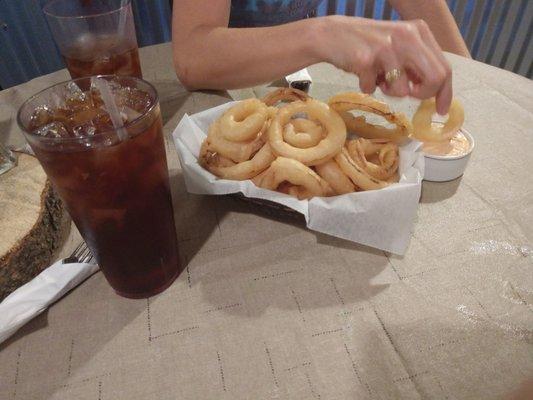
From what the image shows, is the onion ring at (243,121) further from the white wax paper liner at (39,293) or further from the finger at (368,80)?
the white wax paper liner at (39,293)

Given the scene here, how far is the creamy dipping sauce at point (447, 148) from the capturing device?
868 mm

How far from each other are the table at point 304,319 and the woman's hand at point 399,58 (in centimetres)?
23

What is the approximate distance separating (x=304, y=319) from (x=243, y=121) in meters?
0.39

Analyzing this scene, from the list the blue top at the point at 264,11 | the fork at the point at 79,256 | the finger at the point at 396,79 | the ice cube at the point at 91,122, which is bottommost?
the fork at the point at 79,256

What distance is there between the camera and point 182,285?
692 mm

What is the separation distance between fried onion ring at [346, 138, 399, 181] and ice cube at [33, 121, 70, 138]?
1.62ft

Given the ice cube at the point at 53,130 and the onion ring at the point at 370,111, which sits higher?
the ice cube at the point at 53,130

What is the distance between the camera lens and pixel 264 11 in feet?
4.63

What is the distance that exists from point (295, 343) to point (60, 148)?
0.42 meters

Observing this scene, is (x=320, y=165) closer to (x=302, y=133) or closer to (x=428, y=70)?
(x=302, y=133)

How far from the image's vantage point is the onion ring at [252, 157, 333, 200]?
2.34 ft

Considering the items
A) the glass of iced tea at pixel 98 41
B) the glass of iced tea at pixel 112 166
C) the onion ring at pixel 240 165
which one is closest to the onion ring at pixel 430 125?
the onion ring at pixel 240 165

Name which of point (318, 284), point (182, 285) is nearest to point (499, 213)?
point (318, 284)

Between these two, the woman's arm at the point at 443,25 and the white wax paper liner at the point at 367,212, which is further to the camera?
the woman's arm at the point at 443,25
